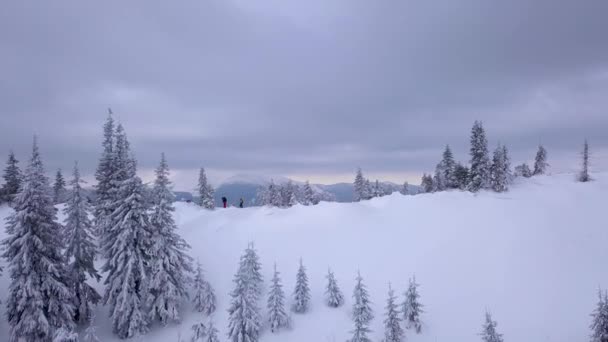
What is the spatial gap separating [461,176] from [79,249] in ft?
162

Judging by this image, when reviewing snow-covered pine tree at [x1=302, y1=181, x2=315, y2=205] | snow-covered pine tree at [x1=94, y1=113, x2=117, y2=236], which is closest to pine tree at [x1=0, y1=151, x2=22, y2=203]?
snow-covered pine tree at [x1=94, y1=113, x2=117, y2=236]

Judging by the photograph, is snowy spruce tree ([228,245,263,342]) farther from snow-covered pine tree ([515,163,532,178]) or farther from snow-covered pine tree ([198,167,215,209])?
snow-covered pine tree ([515,163,532,178])

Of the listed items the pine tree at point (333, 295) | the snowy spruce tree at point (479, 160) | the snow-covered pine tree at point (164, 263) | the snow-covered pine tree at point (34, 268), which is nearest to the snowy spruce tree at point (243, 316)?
the snow-covered pine tree at point (164, 263)

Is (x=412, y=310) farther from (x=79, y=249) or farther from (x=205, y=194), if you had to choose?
(x=205, y=194)

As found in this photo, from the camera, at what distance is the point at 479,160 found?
4381 cm

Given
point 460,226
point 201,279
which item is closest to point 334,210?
point 460,226

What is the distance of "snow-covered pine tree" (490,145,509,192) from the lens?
42.6 m

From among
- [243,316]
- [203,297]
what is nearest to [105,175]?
[203,297]

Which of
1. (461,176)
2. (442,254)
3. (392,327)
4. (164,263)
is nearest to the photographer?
(392,327)

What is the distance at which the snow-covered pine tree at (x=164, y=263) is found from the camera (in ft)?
72.2

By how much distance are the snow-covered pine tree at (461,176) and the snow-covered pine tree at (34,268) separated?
48.4 m

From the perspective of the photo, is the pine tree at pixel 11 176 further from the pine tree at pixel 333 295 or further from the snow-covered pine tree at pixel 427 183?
the snow-covered pine tree at pixel 427 183

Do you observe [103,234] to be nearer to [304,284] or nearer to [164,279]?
[164,279]

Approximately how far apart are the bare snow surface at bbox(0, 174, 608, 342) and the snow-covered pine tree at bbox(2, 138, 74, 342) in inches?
161
